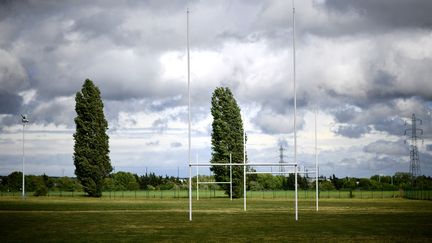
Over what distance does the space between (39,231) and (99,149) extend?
40.1 m

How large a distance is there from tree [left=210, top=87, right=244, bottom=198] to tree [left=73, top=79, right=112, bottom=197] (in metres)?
11.1

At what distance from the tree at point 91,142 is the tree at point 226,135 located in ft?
36.5

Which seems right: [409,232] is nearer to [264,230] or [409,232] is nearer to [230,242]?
[264,230]

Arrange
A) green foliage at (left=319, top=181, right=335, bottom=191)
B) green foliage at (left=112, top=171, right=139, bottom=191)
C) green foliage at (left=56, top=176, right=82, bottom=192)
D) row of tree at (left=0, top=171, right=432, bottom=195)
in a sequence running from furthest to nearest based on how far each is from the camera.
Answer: green foliage at (left=112, top=171, right=139, bottom=191), green foliage at (left=319, top=181, right=335, bottom=191), green foliage at (left=56, top=176, right=82, bottom=192), row of tree at (left=0, top=171, right=432, bottom=195)

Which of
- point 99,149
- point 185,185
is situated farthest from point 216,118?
point 185,185

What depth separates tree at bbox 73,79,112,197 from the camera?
195ft

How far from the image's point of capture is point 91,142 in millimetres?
59969

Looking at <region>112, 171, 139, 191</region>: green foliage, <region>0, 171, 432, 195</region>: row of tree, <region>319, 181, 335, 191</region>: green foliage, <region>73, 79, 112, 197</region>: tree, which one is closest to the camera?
<region>73, 79, 112, 197</region>: tree

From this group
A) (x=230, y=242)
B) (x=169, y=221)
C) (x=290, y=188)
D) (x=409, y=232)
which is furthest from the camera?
(x=290, y=188)

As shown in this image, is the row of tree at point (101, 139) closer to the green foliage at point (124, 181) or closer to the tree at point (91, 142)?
the tree at point (91, 142)

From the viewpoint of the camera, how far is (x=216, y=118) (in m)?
62.8

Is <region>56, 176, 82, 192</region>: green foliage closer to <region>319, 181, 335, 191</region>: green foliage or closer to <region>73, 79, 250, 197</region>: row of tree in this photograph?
<region>73, 79, 250, 197</region>: row of tree

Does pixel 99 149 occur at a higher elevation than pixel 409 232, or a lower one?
higher

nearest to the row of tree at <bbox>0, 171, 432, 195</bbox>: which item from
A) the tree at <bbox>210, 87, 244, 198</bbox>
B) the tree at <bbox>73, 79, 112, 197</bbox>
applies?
the tree at <bbox>210, 87, 244, 198</bbox>
